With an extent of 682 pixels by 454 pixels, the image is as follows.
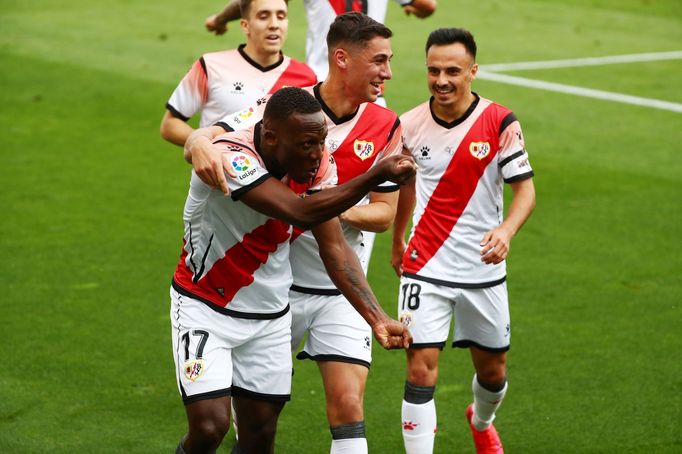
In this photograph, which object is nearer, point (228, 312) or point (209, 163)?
point (209, 163)

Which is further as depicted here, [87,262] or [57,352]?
[87,262]

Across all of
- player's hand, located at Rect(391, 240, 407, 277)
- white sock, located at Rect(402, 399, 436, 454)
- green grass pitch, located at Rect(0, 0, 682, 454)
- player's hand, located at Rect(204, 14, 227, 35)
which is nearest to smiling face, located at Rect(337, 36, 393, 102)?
player's hand, located at Rect(391, 240, 407, 277)

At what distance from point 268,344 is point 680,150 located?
30.1 ft

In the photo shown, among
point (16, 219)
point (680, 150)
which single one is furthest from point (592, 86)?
point (16, 219)

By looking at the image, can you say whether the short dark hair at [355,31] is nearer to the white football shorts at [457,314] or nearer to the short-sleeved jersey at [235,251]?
the short-sleeved jersey at [235,251]

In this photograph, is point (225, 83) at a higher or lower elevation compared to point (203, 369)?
higher

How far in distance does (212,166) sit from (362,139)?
1.27 m

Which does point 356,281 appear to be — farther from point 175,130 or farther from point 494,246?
point 175,130

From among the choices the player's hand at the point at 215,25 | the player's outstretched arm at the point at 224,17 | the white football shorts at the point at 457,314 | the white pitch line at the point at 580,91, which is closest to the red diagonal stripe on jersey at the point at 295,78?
the player's outstretched arm at the point at 224,17

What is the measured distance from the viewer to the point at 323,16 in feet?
29.9

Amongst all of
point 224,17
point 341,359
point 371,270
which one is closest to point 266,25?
point 224,17

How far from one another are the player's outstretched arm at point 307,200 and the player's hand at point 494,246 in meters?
1.32

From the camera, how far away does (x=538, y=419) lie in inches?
303

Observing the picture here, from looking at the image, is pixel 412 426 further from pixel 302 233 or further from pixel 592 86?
pixel 592 86
